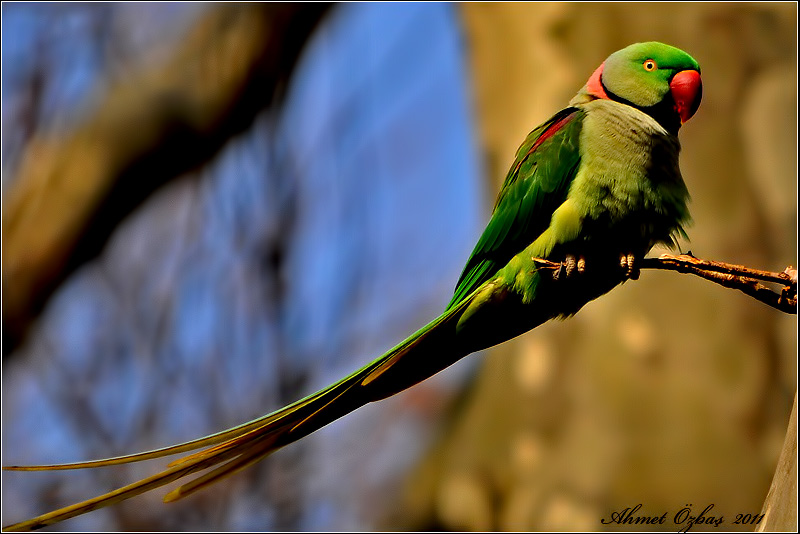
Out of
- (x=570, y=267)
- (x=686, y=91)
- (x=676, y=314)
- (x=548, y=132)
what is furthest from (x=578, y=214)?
(x=676, y=314)

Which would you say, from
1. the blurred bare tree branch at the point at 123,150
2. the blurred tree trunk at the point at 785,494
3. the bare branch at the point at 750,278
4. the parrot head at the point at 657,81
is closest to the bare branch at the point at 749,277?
the bare branch at the point at 750,278

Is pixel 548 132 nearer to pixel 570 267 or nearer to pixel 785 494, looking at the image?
pixel 570 267

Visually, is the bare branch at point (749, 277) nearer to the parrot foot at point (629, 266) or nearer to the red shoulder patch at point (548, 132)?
the parrot foot at point (629, 266)

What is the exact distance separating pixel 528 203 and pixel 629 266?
215mm

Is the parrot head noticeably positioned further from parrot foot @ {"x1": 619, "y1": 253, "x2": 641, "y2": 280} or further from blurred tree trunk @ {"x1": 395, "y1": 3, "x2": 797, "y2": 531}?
blurred tree trunk @ {"x1": 395, "y1": 3, "x2": 797, "y2": 531}

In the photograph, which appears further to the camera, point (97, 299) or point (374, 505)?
point (374, 505)

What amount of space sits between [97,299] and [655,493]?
9.90 ft

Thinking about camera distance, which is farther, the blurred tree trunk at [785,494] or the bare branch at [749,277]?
the bare branch at [749,277]

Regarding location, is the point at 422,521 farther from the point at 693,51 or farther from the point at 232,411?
the point at 693,51

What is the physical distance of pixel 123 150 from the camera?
3189 millimetres

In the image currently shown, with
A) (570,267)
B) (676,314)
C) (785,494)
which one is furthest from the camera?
(676,314)

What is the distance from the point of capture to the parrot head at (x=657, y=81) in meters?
1.35

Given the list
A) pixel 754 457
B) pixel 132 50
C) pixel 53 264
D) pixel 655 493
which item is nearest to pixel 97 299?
pixel 53 264

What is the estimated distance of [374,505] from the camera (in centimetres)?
482
